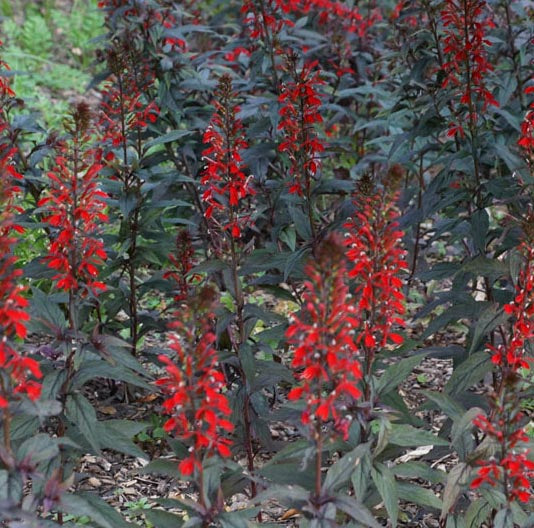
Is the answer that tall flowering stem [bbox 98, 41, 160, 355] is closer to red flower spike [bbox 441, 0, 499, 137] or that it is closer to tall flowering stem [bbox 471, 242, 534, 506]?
red flower spike [bbox 441, 0, 499, 137]

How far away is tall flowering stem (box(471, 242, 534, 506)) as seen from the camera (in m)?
2.56

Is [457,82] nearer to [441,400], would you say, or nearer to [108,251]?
[441,400]

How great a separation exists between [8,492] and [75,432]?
0.63 metres

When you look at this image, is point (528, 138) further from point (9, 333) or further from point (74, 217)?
point (9, 333)

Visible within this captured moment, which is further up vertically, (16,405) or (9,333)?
(9,333)

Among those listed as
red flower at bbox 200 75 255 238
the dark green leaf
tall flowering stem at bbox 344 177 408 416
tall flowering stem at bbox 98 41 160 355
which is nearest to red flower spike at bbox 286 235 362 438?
tall flowering stem at bbox 344 177 408 416

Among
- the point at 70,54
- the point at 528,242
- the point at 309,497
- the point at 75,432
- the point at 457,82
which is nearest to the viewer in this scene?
the point at 309,497

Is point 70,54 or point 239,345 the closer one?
point 239,345

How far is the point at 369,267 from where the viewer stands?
275cm

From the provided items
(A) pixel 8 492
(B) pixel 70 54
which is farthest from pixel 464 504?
(B) pixel 70 54

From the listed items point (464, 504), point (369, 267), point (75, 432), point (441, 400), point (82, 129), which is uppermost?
point (82, 129)

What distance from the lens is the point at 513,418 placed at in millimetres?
2555

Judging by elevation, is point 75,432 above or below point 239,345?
below

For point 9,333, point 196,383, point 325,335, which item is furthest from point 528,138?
point 9,333
